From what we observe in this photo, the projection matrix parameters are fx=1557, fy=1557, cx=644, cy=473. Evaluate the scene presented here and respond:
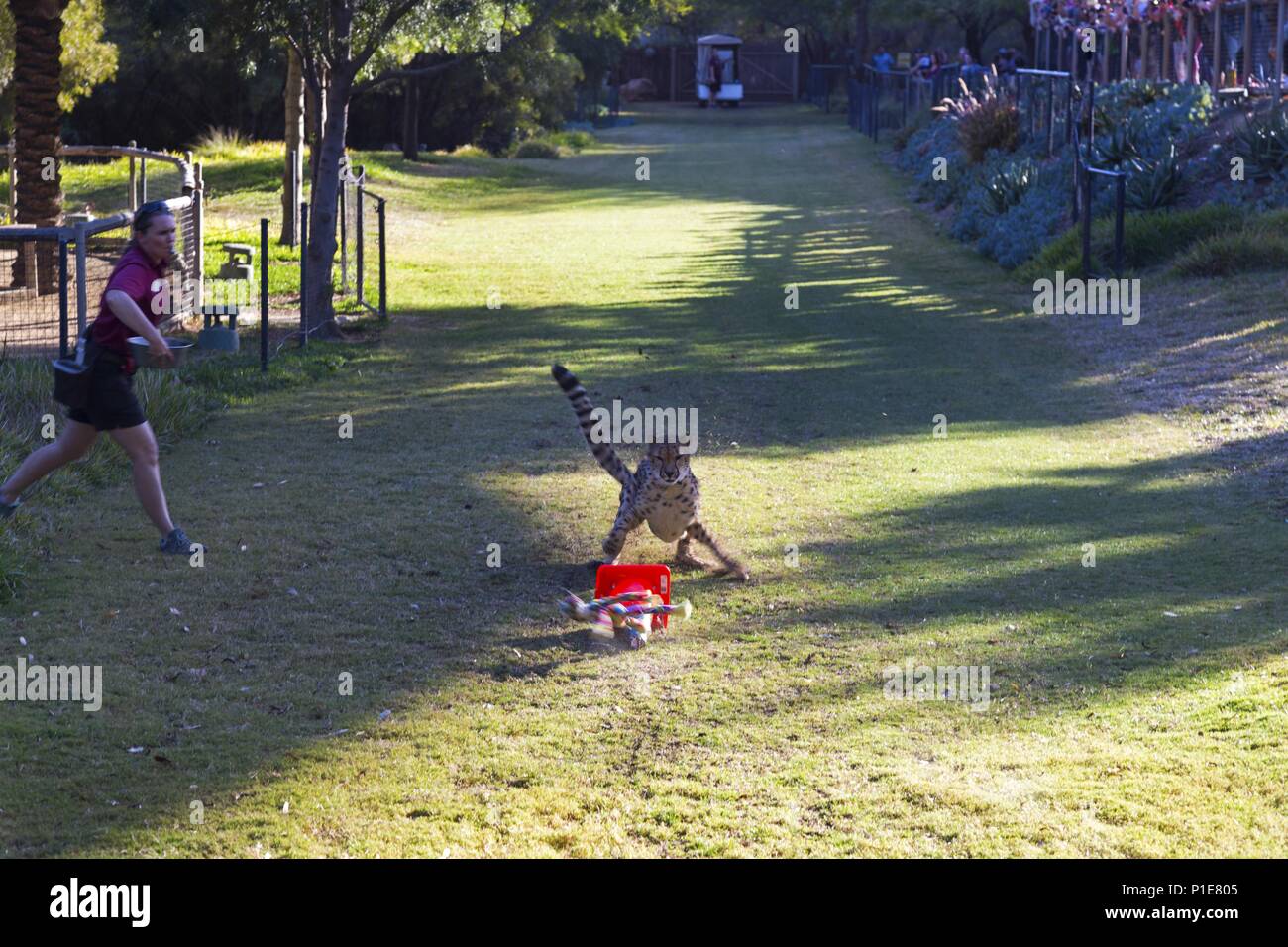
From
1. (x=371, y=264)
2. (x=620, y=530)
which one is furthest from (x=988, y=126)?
(x=620, y=530)

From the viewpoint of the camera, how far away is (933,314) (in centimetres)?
1648

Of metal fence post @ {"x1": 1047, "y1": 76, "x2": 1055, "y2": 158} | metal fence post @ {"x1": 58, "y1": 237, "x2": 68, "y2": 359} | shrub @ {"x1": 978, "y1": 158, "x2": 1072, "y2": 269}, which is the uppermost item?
metal fence post @ {"x1": 1047, "y1": 76, "x2": 1055, "y2": 158}

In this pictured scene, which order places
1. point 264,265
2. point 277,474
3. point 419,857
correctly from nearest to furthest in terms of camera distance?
point 419,857
point 277,474
point 264,265

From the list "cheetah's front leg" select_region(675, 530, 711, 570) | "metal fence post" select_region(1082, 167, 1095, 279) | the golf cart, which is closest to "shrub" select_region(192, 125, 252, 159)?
"metal fence post" select_region(1082, 167, 1095, 279)

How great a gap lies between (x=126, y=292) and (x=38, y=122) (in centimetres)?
1090

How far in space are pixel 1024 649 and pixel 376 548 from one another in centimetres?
330

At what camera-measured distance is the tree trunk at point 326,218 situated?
14680mm

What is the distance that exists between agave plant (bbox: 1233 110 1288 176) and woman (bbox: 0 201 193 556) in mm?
14884

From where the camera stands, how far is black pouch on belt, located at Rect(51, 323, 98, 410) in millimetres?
7352

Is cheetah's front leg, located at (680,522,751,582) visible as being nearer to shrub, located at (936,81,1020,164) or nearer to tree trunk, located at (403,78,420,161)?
shrub, located at (936,81,1020,164)

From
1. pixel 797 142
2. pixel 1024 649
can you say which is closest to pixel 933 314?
pixel 1024 649

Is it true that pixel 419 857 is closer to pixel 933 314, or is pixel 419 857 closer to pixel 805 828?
pixel 805 828

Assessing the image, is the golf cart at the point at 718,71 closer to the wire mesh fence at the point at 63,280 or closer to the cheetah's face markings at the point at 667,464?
the wire mesh fence at the point at 63,280

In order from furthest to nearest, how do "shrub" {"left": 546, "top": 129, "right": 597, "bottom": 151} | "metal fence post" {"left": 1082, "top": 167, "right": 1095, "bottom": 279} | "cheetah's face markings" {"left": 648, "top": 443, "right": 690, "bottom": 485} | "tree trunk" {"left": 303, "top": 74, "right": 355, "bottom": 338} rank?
"shrub" {"left": 546, "top": 129, "right": 597, "bottom": 151} → "metal fence post" {"left": 1082, "top": 167, "right": 1095, "bottom": 279} → "tree trunk" {"left": 303, "top": 74, "right": 355, "bottom": 338} → "cheetah's face markings" {"left": 648, "top": 443, "right": 690, "bottom": 485}
